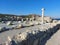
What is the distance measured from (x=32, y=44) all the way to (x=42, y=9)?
14315 mm

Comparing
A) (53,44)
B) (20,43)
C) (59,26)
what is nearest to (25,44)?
(20,43)

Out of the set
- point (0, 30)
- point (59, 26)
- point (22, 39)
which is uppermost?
point (22, 39)

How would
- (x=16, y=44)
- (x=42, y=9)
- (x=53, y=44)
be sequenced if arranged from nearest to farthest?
1. (x=16, y=44)
2. (x=53, y=44)
3. (x=42, y=9)

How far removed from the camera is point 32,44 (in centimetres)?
683

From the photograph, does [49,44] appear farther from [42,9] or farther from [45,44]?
[42,9]

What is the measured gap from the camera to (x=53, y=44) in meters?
10.2

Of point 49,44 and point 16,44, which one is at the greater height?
point 16,44

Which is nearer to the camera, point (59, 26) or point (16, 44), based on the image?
point (16, 44)

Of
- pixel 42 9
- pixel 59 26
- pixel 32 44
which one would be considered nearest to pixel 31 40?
pixel 32 44

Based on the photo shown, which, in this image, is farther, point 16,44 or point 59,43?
point 59,43

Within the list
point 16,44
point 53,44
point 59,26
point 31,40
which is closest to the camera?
point 16,44

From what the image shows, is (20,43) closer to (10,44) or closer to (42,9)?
(10,44)

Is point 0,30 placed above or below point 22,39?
below

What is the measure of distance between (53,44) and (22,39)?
4984 millimetres
